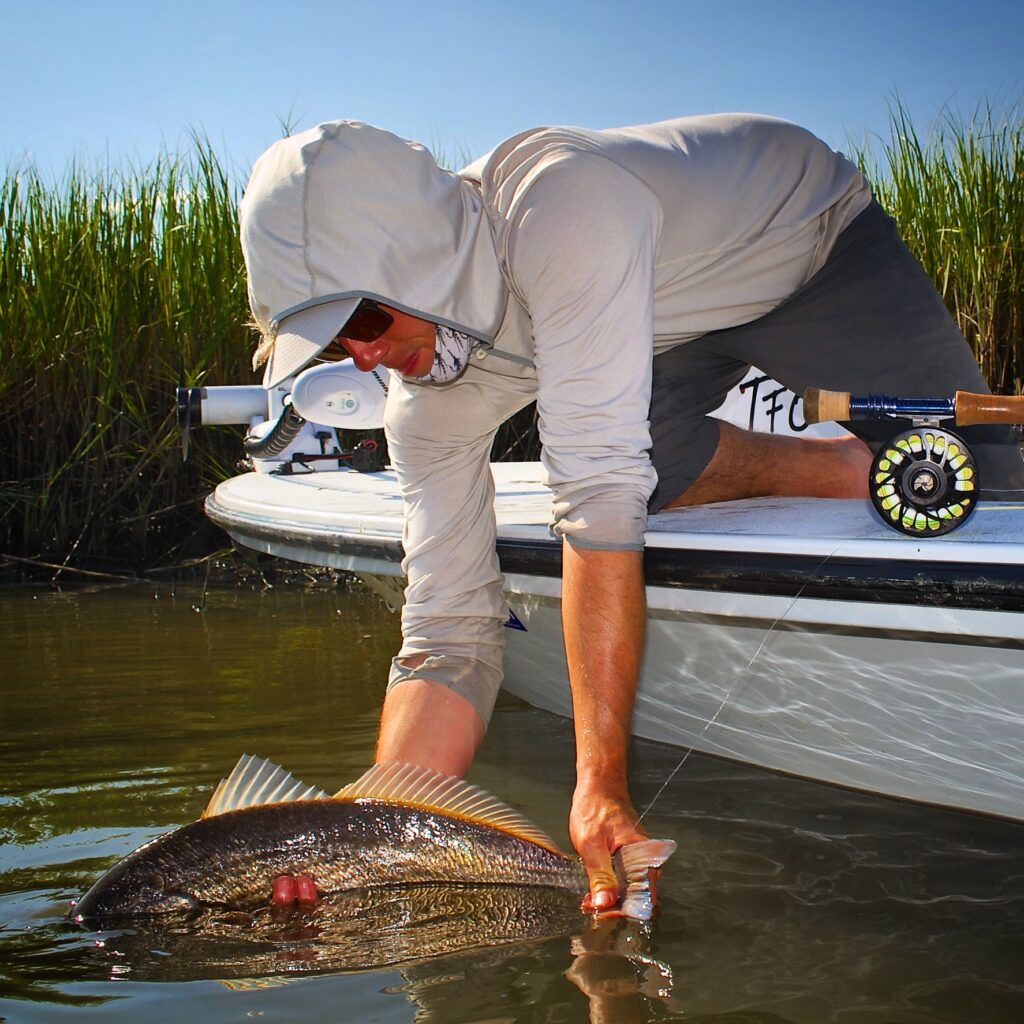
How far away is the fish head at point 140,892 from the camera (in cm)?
241

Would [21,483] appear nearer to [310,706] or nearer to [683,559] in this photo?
[310,706]

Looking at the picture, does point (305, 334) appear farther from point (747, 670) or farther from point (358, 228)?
point (747, 670)

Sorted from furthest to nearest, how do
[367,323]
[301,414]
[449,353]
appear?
[301,414]
[449,353]
[367,323]

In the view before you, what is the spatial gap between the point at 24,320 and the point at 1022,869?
6.26 m

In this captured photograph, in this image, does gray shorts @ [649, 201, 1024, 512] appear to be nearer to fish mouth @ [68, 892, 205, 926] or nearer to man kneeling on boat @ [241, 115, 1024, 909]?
man kneeling on boat @ [241, 115, 1024, 909]

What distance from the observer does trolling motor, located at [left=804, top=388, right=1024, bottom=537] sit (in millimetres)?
2578

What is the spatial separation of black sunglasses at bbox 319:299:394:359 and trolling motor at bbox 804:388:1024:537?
82 centimetres

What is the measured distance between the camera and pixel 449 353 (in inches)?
106

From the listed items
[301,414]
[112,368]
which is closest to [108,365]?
[112,368]

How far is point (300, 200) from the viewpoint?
244 centimetres

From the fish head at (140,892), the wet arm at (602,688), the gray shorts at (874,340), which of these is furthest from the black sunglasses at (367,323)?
the fish head at (140,892)

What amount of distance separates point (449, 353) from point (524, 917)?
3.57 ft

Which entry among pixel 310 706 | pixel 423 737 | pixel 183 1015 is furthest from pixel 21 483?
pixel 183 1015

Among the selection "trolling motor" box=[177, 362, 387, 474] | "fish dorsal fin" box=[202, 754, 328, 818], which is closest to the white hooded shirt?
"fish dorsal fin" box=[202, 754, 328, 818]
